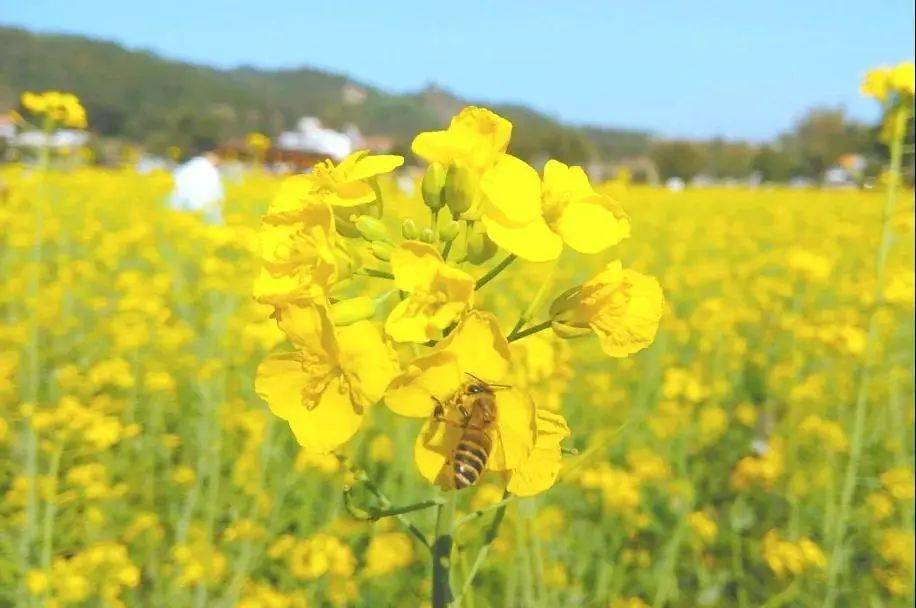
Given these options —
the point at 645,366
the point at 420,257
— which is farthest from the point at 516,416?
the point at 645,366

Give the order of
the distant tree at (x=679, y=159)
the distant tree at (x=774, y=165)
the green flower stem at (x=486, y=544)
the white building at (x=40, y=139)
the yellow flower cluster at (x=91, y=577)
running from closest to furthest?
the green flower stem at (x=486, y=544)
the yellow flower cluster at (x=91, y=577)
the white building at (x=40, y=139)
the distant tree at (x=774, y=165)
the distant tree at (x=679, y=159)

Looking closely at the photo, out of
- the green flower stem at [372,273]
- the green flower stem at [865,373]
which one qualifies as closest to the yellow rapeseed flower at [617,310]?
the green flower stem at [372,273]

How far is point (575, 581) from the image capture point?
7.80 feet

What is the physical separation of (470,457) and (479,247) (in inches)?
9.8

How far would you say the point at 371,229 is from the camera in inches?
40.7

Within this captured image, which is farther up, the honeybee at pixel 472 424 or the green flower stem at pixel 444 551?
the honeybee at pixel 472 424

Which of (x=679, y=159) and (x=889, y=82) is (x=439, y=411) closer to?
(x=889, y=82)

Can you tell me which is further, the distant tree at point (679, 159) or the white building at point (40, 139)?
the distant tree at point (679, 159)

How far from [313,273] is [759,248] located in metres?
8.56

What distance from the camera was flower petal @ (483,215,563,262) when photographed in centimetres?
95

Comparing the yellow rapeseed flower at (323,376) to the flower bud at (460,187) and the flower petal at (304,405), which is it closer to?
the flower petal at (304,405)

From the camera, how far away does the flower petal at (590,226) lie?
3.30ft

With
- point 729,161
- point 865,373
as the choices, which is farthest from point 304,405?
point 729,161

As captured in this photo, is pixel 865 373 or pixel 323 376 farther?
pixel 865 373
